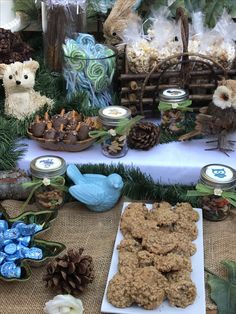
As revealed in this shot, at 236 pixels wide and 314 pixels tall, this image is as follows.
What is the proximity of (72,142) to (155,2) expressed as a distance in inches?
24.3

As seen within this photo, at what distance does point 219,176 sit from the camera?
105cm

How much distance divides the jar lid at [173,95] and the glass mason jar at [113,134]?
0.11m

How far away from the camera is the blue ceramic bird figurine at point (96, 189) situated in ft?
3.54

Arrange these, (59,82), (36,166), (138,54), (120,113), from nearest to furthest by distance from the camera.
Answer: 1. (36,166)
2. (120,113)
3. (138,54)
4. (59,82)

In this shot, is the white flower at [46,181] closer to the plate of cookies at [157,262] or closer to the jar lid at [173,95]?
the plate of cookies at [157,262]

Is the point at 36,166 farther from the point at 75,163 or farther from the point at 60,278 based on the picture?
the point at 60,278

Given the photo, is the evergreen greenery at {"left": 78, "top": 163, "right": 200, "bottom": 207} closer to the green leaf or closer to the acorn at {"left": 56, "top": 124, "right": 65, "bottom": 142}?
the acorn at {"left": 56, "top": 124, "right": 65, "bottom": 142}

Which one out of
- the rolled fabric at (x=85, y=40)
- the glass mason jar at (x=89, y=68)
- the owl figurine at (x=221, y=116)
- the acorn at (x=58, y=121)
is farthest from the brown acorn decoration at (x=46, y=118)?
the owl figurine at (x=221, y=116)

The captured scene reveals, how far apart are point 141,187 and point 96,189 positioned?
121mm

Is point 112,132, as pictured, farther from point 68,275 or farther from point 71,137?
point 68,275

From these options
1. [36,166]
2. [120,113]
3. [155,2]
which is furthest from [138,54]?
[36,166]

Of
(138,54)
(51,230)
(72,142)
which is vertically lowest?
(51,230)

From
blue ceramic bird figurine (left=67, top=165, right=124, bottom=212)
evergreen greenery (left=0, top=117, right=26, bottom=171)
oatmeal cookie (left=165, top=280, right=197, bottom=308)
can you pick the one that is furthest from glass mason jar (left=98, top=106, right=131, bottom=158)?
oatmeal cookie (left=165, top=280, right=197, bottom=308)

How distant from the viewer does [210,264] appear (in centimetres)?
97
